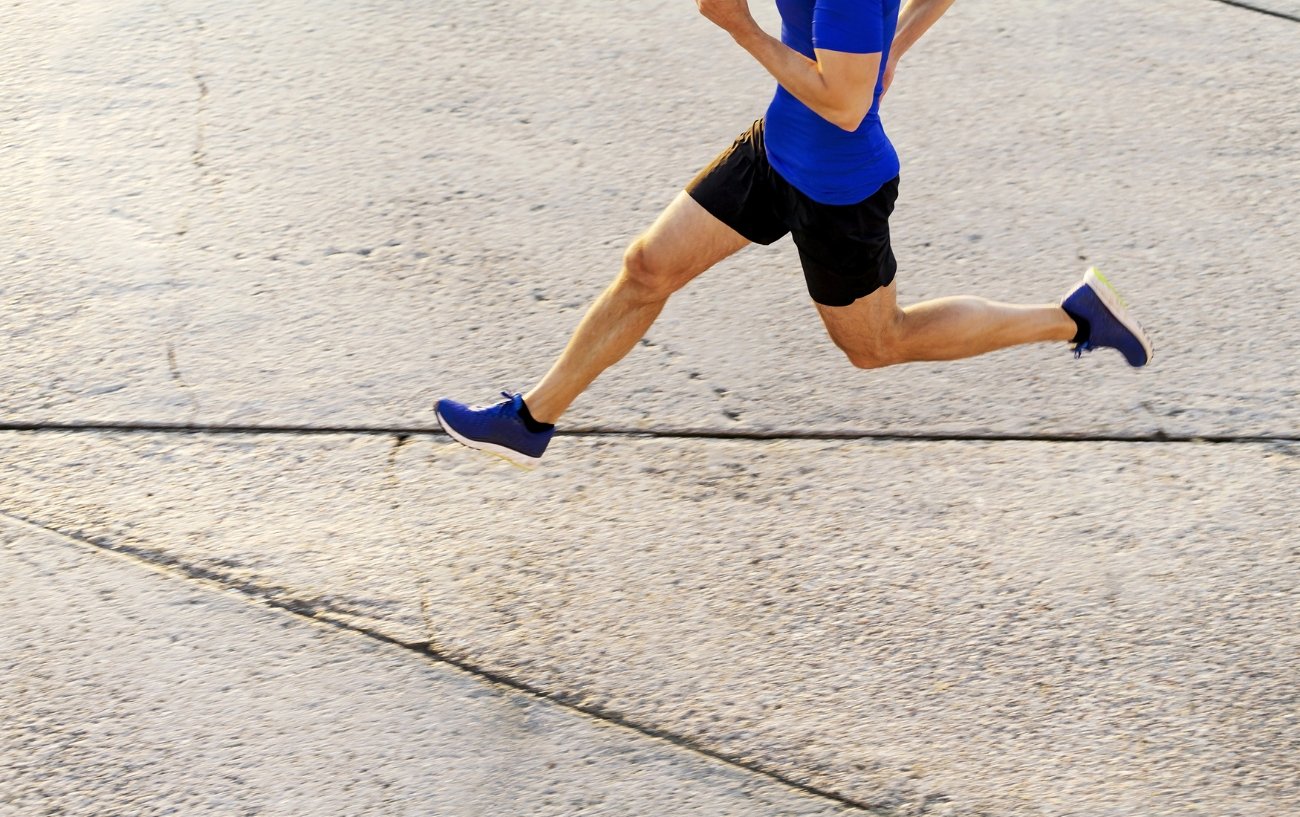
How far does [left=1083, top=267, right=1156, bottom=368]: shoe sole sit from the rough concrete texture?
0.21 metres

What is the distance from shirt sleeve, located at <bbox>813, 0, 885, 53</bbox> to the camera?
3080mm

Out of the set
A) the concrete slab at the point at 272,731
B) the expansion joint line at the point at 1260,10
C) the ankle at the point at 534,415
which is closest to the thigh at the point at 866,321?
the ankle at the point at 534,415

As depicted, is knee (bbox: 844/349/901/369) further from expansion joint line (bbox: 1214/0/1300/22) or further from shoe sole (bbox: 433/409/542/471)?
expansion joint line (bbox: 1214/0/1300/22)

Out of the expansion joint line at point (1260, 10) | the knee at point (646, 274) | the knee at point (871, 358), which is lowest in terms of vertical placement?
the knee at point (871, 358)

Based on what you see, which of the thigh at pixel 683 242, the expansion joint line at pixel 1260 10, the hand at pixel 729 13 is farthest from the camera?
the expansion joint line at pixel 1260 10

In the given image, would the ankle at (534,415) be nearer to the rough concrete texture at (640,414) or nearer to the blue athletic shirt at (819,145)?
the rough concrete texture at (640,414)

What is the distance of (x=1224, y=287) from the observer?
469 cm

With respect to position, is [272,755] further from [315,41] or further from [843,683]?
[315,41]

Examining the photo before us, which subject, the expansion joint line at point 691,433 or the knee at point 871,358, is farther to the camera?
the expansion joint line at point 691,433

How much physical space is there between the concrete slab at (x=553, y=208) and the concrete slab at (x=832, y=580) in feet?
0.67

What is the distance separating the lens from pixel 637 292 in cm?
373

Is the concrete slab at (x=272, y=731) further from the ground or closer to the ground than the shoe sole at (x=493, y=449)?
closer to the ground

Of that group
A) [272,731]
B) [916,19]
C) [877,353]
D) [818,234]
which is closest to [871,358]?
[877,353]

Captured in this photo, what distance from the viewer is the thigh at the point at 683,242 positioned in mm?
3629
